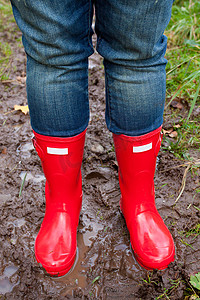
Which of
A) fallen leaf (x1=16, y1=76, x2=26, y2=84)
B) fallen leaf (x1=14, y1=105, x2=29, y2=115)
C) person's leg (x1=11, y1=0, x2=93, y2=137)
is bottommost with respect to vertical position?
fallen leaf (x1=14, y1=105, x2=29, y2=115)

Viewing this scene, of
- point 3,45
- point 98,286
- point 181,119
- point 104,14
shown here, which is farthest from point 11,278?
point 3,45

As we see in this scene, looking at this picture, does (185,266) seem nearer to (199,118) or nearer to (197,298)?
(197,298)

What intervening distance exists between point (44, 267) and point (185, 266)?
54 centimetres

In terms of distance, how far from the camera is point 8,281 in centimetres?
110

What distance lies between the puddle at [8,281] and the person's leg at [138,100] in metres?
0.47

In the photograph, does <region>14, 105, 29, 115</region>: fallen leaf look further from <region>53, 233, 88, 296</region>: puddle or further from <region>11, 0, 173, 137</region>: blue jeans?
<region>53, 233, 88, 296</region>: puddle

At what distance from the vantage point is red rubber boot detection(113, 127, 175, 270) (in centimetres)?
106

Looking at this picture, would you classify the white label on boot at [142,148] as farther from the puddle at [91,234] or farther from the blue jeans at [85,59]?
the puddle at [91,234]

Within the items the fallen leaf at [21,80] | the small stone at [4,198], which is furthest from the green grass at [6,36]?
the small stone at [4,198]

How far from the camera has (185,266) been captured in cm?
113

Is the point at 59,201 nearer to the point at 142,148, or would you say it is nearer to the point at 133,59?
the point at 142,148

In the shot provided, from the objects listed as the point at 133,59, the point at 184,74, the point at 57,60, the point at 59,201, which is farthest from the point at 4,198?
the point at 184,74

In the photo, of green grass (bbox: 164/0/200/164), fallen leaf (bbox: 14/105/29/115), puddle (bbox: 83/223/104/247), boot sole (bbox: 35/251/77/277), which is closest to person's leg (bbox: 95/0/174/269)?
puddle (bbox: 83/223/104/247)

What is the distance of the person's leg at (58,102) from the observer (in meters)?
0.81
